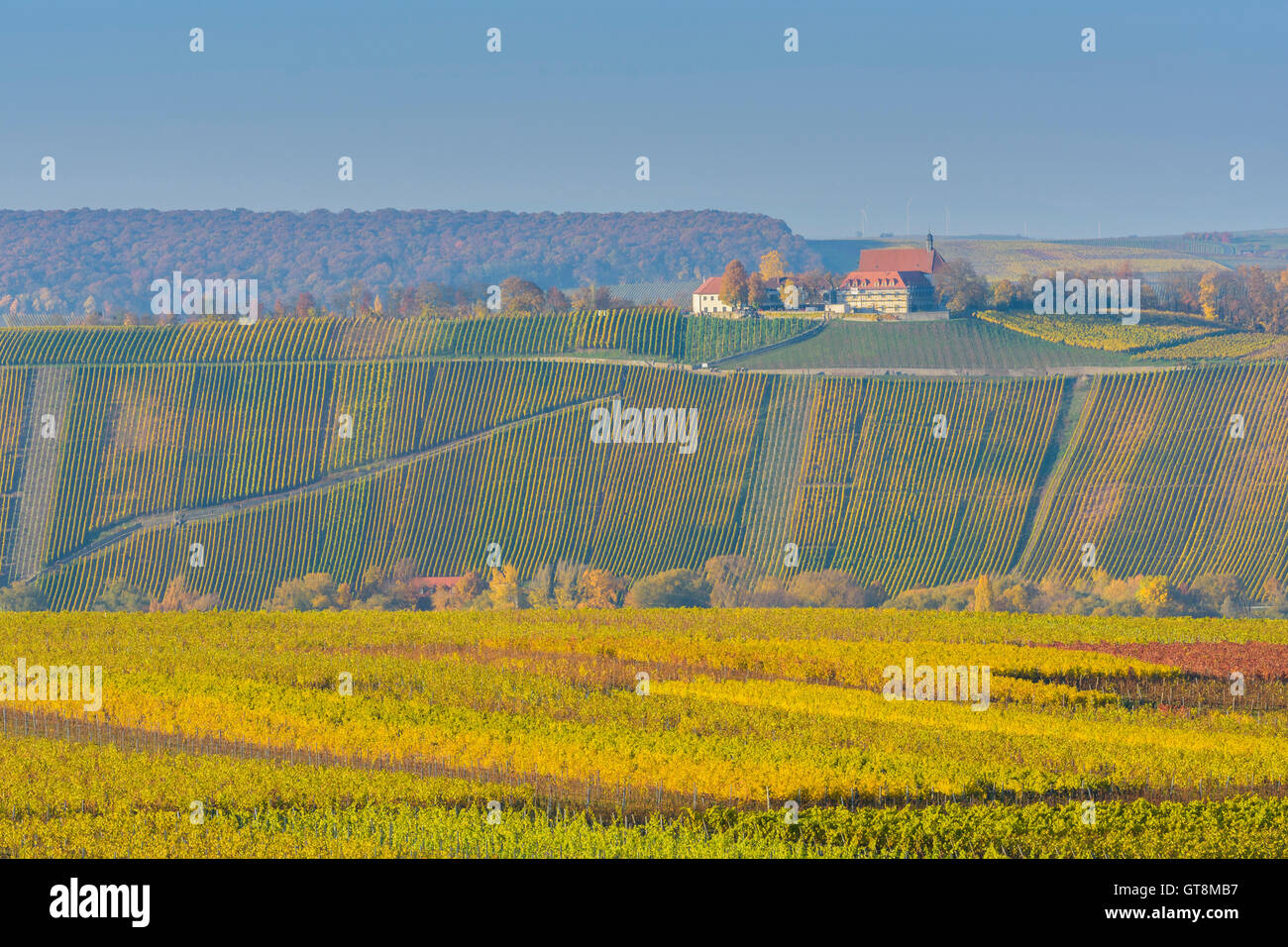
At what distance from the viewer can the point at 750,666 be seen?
1406 inches

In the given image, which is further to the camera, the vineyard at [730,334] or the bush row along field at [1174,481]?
the vineyard at [730,334]

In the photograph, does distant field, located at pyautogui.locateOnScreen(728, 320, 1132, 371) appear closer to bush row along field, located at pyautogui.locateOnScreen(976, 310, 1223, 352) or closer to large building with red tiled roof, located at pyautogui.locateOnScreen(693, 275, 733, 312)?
bush row along field, located at pyautogui.locateOnScreen(976, 310, 1223, 352)

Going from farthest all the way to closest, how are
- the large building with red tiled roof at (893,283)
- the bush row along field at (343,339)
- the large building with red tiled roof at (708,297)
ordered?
the large building with red tiled roof at (708,297) → the large building with red tiled roof at (893,283) → the bush row along field at (343,339)

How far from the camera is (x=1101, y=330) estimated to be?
107 m

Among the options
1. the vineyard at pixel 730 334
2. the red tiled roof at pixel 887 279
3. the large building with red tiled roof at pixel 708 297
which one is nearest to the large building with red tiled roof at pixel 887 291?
the red tiled roof at pixel 887 279

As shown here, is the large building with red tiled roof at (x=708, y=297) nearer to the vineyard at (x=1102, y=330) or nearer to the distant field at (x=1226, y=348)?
the vineyard at (x=1102, y=330)

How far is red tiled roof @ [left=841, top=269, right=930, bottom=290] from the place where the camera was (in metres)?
140

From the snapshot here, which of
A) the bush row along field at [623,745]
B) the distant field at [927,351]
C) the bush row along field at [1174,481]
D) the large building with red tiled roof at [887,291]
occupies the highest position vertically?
the large building with red tiled roof at [887,291]

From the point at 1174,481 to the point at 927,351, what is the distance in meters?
26.2

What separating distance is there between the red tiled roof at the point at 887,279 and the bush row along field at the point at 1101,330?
27279 mm

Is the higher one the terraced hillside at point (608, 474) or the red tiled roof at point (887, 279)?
the red tiled roof at point (887, 279)

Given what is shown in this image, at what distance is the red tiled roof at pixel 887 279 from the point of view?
140 m
